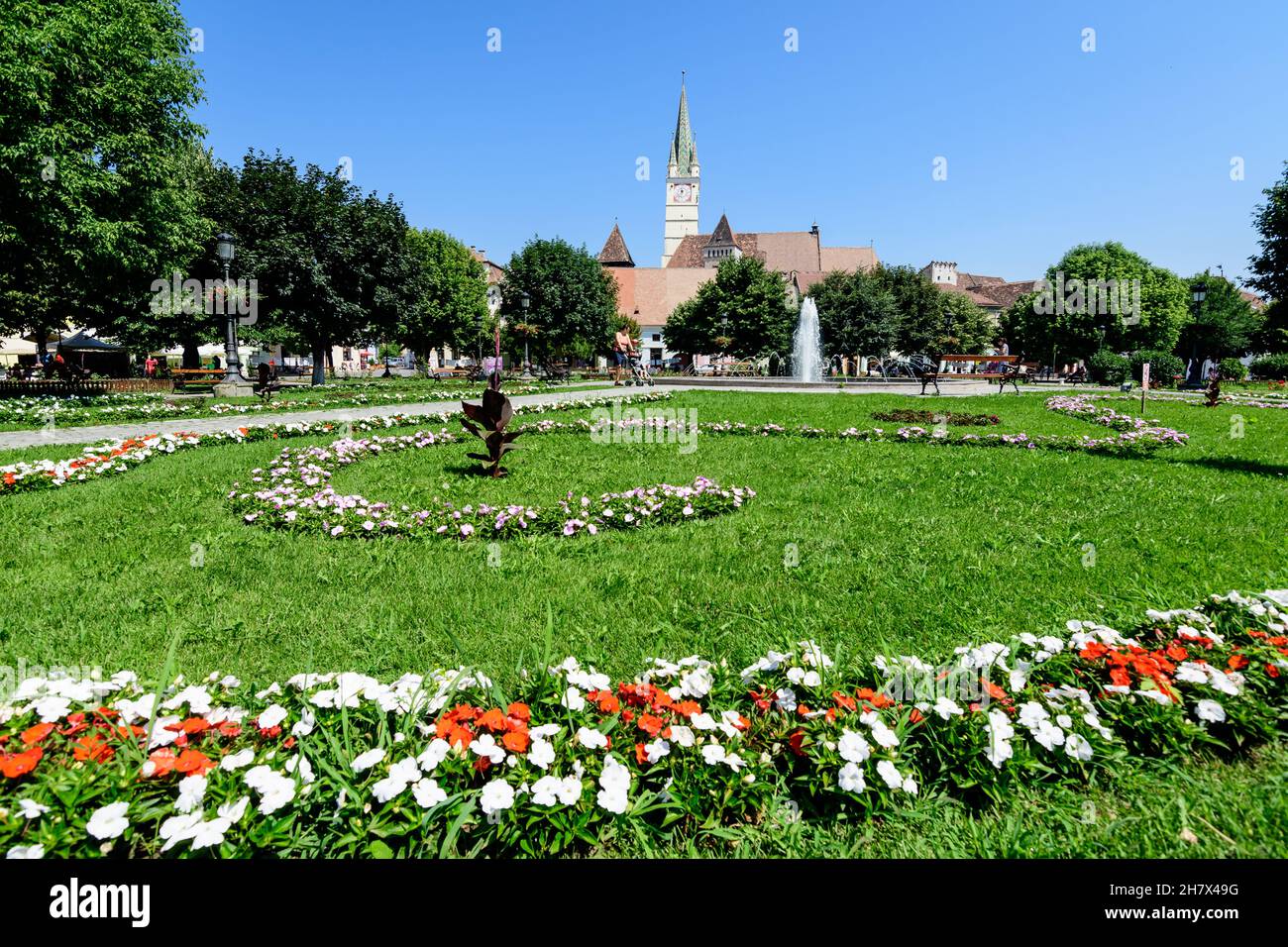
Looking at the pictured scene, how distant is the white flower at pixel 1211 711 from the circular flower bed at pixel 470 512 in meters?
4.36

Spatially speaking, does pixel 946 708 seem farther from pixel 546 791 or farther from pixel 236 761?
pixel 236 761

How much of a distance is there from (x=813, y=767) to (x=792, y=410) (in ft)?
50.9

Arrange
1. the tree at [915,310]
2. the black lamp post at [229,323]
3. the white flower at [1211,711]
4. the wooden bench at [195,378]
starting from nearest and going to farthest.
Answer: the white flower at [1211,711]
the black lamp post at [229,323]
the wooden bench at [195,378]
the tree at [915,310]

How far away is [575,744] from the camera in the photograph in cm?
235

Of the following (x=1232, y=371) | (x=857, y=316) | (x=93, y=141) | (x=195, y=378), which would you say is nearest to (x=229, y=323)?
(x=93, y=141)

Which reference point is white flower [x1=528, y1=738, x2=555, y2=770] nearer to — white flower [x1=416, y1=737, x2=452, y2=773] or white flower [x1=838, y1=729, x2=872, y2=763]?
white flower [x1=416, y1=737, x2=452, y2=773]

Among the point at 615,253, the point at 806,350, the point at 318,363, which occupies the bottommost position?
the point at 318,363

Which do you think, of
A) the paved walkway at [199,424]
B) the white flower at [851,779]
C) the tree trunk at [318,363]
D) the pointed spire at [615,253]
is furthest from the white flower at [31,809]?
the pointed spire at [615,253]

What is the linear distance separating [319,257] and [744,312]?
35205 mm

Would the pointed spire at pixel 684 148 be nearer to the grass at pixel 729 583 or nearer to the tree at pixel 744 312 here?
the tree at pixel 744 312

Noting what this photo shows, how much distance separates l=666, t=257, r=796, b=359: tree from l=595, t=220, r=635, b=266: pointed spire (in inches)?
1732

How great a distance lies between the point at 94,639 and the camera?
11.7 ft

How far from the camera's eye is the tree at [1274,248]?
28.7m

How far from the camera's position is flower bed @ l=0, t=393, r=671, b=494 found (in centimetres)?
762
